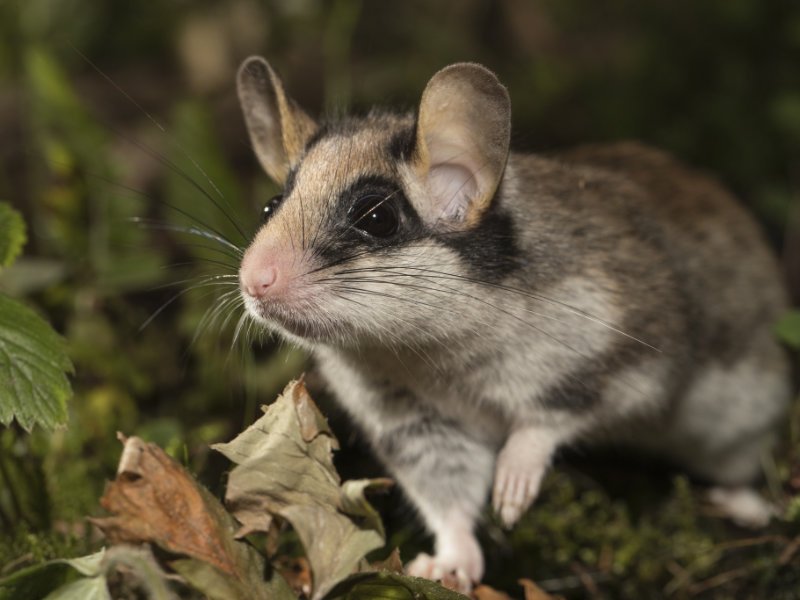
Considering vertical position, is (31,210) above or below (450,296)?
below

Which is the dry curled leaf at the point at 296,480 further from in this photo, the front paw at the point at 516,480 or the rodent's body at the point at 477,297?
the front paw at the point at 516,480

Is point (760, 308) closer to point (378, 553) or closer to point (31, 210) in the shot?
point (378, 553)

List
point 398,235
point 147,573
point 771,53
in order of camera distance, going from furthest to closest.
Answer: point 771,53
point 398,235
point 147,573

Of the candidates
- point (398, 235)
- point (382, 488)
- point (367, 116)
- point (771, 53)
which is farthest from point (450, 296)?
point (771, 53)

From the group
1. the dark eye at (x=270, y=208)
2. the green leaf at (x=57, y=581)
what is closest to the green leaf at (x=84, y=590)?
the green leaf at (x=57, y=581)

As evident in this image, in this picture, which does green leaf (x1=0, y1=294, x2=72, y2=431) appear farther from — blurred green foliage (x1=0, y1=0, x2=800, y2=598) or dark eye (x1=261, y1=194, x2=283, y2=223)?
dark eye (x1=261, y1=194, x2=283, y2=223)

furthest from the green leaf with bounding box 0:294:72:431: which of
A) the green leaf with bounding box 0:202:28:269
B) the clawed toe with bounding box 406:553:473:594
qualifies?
the clawed toe with bounding box 406:553:473:594

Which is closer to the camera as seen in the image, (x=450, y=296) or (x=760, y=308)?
(x=450, y=296)
